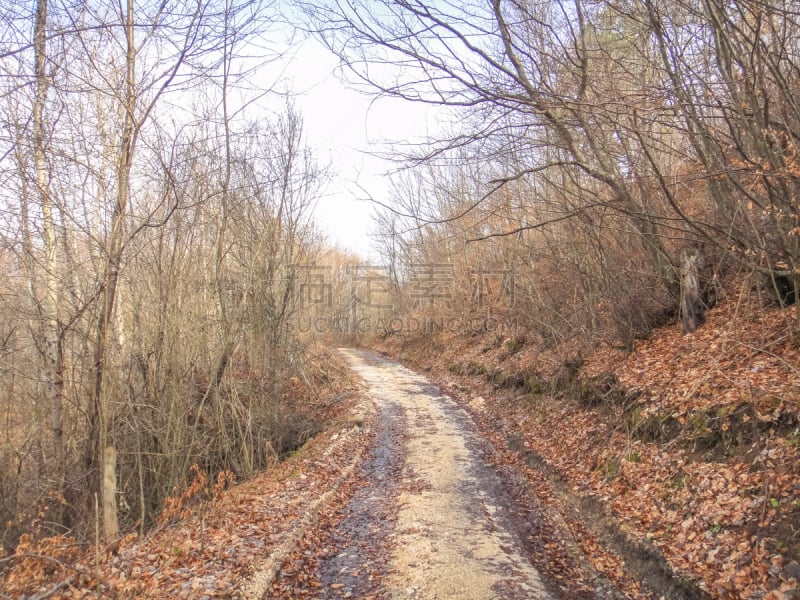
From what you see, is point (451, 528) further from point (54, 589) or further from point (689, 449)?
point (54, 589)

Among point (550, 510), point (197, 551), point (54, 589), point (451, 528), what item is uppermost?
point (54, 589)

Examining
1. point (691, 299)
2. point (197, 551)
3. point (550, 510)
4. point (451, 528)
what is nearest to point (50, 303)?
point (197, 551)

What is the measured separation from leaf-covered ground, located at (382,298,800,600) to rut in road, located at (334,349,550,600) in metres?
0.86

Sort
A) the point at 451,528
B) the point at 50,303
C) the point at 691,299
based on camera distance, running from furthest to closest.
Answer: the point at 691,299 < the point at 50,303 < the point at 451,528

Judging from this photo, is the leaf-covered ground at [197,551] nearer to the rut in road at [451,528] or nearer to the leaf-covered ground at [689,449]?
the rut in road at [451,528]

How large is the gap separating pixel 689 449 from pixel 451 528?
10.4 feet

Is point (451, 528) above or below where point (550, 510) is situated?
above

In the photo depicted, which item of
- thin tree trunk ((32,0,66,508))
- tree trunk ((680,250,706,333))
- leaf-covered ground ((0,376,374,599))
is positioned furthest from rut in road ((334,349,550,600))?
tree trunk ((680,250,706,333))

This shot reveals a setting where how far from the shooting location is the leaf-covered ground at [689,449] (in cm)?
446

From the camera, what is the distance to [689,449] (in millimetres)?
6277

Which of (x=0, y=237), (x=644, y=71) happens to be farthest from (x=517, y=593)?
(x=644, y=71)

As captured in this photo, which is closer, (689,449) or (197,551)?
(197,551)

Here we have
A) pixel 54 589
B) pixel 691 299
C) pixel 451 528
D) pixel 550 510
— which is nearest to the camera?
pixel 54 589

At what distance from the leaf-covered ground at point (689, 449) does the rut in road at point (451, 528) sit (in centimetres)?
86
